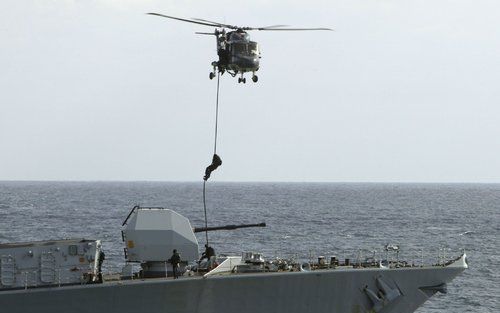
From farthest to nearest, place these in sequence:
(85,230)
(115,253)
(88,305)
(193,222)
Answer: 1. (193,222)
2. (85,230)
3. (115,253)
4. (88,305)

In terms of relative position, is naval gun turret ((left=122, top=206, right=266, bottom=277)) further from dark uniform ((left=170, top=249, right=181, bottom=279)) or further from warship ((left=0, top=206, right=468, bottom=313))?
dark uniform ((left=170, top=249, right=181, bottom=279))

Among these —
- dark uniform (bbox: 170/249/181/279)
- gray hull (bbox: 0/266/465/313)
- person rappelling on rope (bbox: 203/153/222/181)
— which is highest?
person rappelling on rope (bbox: 203/153/222/181)

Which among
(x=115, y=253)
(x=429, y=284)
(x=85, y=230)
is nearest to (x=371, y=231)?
(x=85, y=230)

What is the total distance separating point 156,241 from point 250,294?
3.76 metres

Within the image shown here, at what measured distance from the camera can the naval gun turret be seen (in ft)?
104

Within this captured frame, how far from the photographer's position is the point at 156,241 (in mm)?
31812

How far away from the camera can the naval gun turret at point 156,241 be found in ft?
104

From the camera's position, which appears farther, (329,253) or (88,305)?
(329,253)

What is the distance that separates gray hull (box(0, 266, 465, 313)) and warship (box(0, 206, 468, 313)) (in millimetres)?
33

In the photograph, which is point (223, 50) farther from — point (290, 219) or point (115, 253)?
point (290, 219)

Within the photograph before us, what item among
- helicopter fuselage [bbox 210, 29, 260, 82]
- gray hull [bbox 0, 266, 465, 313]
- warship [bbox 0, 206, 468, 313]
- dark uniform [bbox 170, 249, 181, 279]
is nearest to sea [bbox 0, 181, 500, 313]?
gray hull [bbox 0, 266, 465, 313]

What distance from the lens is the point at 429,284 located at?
36062 millimetres

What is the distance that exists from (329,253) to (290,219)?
43.0 meters

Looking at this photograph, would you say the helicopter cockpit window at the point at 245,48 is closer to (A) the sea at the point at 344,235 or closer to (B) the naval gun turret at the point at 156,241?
(B) the naval gun turret at the point at 156,241
